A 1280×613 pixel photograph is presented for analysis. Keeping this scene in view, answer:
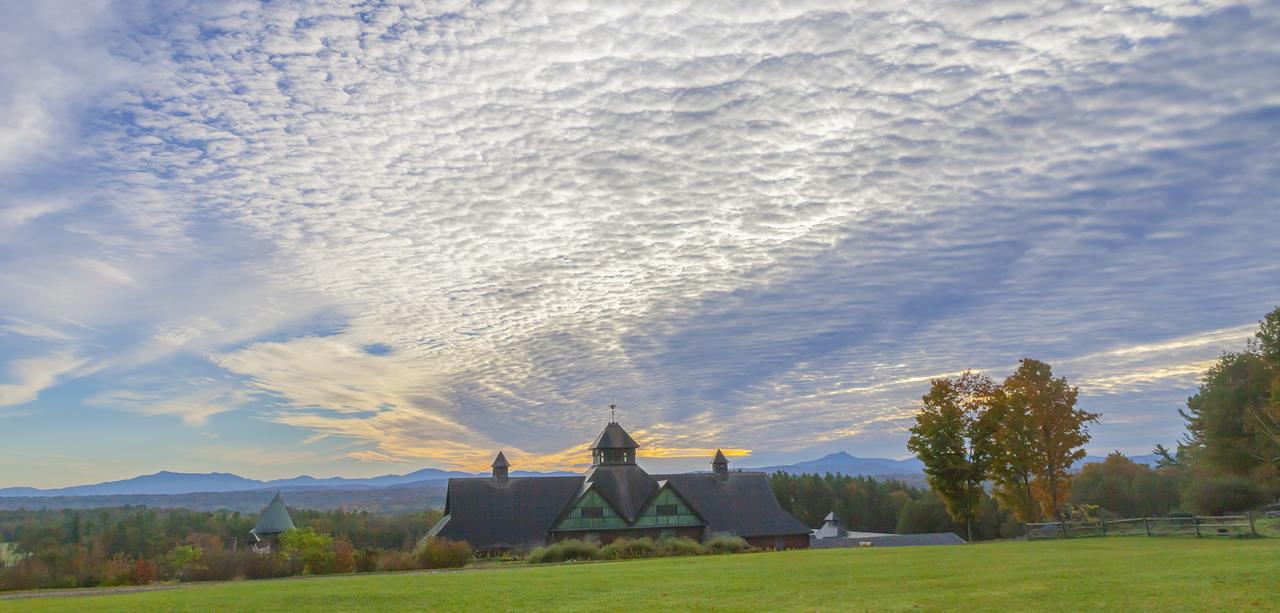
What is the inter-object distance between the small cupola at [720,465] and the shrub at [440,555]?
106ft

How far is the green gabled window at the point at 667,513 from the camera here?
2501 inches

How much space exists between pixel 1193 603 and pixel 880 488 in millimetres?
101868

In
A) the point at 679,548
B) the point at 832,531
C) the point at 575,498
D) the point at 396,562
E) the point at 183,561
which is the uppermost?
the point at 575,498

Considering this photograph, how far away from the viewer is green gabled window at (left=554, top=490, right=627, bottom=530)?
62.6m

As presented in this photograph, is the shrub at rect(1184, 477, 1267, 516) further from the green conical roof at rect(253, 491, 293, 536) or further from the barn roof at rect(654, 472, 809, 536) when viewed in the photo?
the green conical roof at rect(253, 491, 293, 536)

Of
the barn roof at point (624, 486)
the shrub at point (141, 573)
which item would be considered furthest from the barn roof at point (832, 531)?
the shrub at point (141, 573)

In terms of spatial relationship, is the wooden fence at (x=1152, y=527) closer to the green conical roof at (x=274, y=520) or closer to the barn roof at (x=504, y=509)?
the barn roof at (x=504, y=509)

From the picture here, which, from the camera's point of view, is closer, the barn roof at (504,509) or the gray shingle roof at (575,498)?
the barn roof at (504,509)

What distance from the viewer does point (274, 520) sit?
190 ft

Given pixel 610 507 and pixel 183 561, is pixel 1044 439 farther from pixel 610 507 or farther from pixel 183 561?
pixel 183 561

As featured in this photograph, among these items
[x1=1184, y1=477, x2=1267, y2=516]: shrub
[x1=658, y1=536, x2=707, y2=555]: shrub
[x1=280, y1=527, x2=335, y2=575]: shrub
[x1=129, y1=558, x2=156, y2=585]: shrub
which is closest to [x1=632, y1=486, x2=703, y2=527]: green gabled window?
[x1=658, y1=536, x2=707, y2=555]: shrub

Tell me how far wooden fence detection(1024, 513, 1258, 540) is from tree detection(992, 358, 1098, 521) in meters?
5.27

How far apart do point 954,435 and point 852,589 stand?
1383 inches

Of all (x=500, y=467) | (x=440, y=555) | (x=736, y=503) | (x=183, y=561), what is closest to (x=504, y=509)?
(x=500, y=467)
